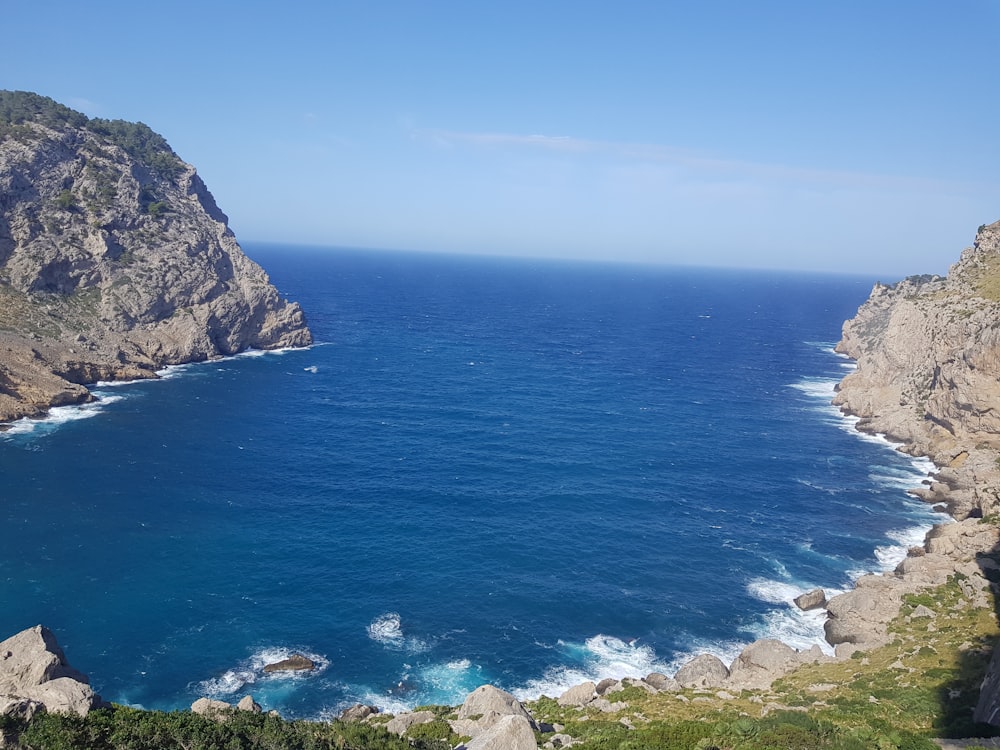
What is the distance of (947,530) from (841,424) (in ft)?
187

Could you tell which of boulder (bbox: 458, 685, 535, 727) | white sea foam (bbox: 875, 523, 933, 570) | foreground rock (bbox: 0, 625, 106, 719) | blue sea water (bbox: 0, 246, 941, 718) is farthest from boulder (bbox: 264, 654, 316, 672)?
white sea foam (bbox: 875, 523, 933, 570)

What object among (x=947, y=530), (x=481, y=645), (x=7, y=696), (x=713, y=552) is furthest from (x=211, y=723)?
(x=947, y=530)

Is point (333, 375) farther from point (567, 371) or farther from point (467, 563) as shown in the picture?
point (467, 563)

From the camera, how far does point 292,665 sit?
60188 millimetres

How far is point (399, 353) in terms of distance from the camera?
17800 cm

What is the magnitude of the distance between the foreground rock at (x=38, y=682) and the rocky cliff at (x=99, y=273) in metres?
88.6

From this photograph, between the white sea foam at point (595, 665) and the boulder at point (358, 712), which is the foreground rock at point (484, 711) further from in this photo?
the white sea foam at point (595, 665)

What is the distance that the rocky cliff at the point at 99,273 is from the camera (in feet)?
430

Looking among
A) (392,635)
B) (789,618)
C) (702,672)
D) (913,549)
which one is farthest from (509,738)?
(913,549)

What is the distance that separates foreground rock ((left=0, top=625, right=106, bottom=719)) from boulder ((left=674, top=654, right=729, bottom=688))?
43431 mm

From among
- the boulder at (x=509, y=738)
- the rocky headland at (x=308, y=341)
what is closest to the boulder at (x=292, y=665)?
the rocky headland at (x=308, y=341)

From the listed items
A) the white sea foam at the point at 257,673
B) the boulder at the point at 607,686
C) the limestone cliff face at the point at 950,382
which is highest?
the limestone cliff face at the point at 950,382

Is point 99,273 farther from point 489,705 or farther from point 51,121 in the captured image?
point 489,705

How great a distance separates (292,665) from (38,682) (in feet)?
74.7
